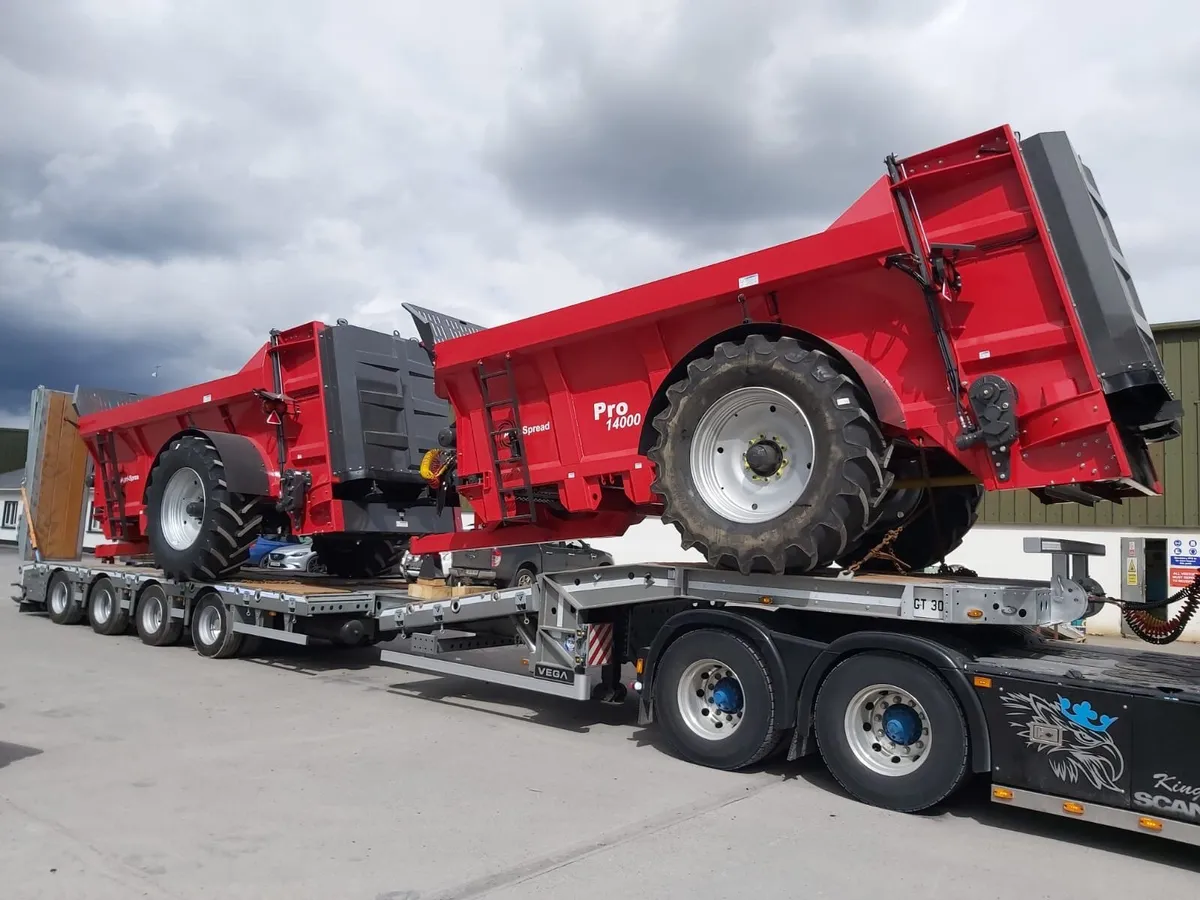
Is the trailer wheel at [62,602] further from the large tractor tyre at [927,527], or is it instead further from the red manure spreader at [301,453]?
the large tractor tyre at [927,527]

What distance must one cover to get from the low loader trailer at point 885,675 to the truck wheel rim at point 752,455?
52 cm

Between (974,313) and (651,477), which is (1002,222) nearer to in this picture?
(974,313)

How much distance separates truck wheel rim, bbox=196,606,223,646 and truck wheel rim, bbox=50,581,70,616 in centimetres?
434

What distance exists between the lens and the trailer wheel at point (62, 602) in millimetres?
14241

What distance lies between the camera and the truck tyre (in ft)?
20.7

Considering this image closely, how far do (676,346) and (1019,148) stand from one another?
8.95 feet

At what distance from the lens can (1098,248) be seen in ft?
18.2

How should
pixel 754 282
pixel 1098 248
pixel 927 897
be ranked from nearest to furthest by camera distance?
pixel 927 897 < pixel 1098 248 < pixel 754 282

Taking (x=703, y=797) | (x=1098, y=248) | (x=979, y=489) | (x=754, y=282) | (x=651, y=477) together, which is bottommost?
(x=703, y=797)

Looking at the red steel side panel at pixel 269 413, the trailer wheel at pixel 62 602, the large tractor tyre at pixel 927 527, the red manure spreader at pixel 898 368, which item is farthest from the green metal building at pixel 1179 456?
the trailer wheel at pixel 62 602

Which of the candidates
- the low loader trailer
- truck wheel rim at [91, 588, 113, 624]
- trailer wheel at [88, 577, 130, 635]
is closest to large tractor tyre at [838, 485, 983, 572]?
the low loader trailer

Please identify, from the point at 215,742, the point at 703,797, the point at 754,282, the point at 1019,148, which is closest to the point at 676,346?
the point at 754,282

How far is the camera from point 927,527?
7.71 metres

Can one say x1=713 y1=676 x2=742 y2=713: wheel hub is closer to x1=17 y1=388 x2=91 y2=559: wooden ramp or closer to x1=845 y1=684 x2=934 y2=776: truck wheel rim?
x1=845 y1=684 x2=934 y2=776: truck wheel rim
